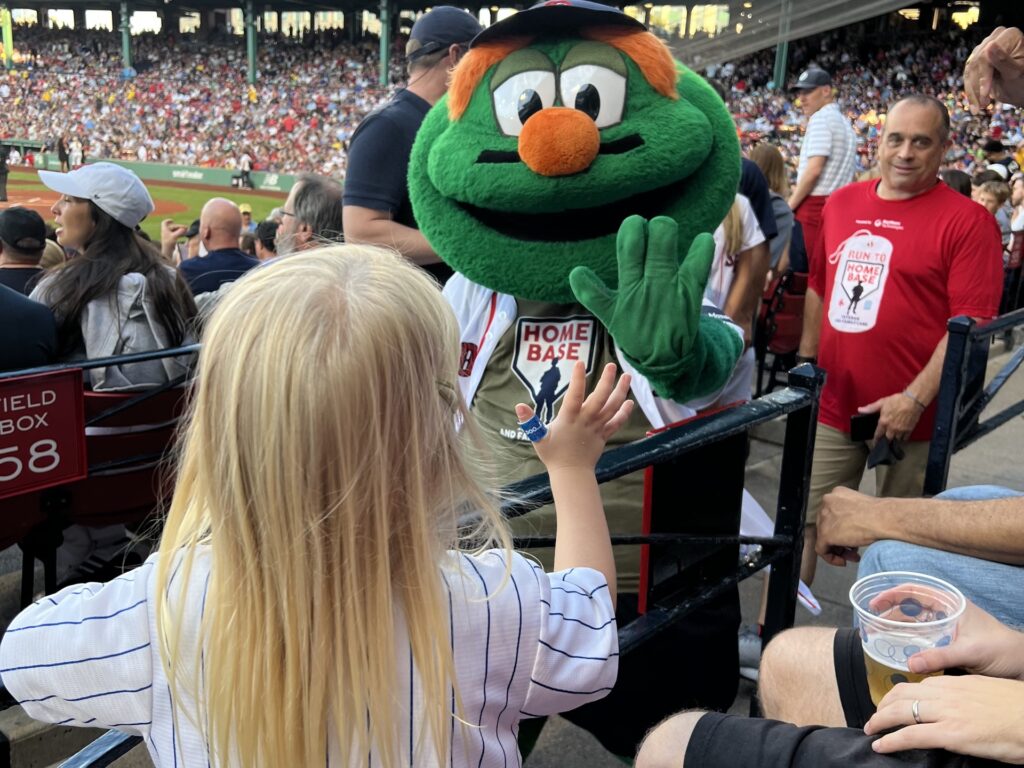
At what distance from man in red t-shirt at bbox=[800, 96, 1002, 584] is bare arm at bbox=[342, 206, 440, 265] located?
59.1 inches

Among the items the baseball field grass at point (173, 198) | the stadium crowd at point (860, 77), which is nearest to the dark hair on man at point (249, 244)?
the baseball field grass at point (173, 198)

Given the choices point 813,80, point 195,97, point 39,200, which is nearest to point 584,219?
point 813,80

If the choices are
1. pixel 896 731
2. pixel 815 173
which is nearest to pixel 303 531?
pixel 896 731

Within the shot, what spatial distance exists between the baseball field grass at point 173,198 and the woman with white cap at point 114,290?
17.5 m

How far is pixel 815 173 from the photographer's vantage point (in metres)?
5.91

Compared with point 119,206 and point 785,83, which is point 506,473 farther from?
point 785,83

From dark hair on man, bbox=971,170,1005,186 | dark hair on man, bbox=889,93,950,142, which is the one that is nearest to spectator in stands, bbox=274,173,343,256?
dark hair on man, bbox=889,93,950,142

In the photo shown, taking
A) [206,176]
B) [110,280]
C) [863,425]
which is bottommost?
[206,176]

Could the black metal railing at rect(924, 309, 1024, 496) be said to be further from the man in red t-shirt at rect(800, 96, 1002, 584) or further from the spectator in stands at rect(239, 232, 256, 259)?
the spectator in stands at rect(239, 232, 256, 259)

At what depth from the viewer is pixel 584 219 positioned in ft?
7.07

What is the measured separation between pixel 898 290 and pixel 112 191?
9.61 feet

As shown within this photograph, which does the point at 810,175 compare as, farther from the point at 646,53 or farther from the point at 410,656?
the point at 410,656

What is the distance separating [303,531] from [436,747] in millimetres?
304

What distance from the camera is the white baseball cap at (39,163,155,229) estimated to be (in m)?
3.58
